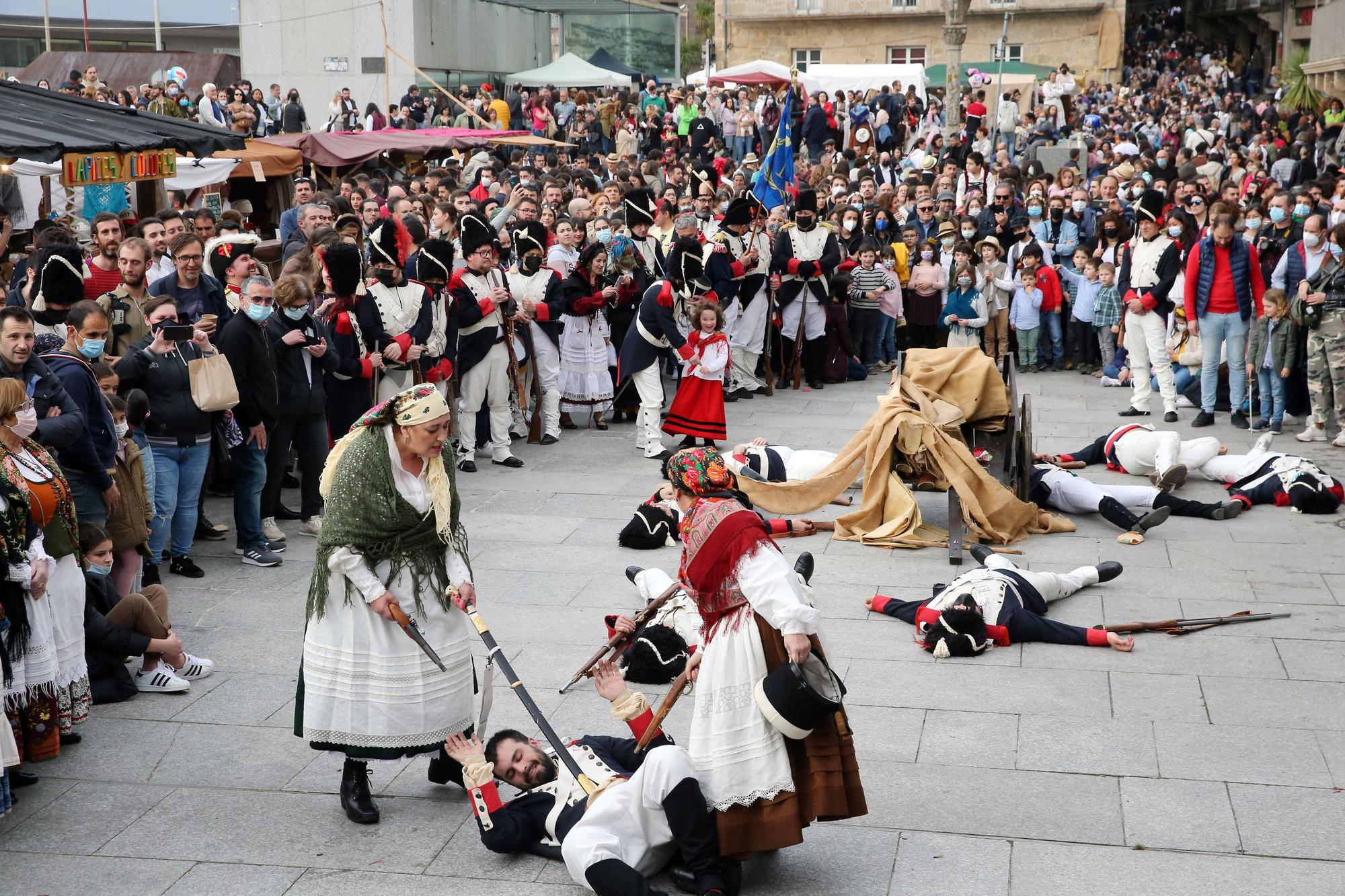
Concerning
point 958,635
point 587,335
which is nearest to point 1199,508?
point 958,635

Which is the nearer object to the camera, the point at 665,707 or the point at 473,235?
the point at 665,707

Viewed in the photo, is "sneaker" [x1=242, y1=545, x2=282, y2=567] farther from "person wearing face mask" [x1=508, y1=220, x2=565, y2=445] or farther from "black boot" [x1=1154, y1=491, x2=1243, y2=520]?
"black boot" [x1=1154, y1=491, x2=1243, y2=520]

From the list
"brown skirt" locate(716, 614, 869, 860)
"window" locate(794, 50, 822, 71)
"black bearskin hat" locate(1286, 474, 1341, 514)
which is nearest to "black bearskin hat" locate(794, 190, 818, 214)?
"black bearskin hat" locate(1286, 474, 1341, 514)

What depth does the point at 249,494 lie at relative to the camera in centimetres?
839

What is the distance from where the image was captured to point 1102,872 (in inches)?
187

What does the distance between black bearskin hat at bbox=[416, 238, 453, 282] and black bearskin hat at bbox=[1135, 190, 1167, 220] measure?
660 cm

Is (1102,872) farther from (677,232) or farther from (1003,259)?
(1003,259)

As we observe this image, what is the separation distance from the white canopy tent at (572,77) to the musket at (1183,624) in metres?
26.6

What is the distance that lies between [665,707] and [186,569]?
4374 millimetres

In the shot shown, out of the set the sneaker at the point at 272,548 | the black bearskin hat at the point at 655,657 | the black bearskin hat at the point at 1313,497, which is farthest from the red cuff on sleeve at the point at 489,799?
the black bearskin hat at the point at 1313,497

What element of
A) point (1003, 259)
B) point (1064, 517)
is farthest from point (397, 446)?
point (1003, 259)

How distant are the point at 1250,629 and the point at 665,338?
17.5 ft

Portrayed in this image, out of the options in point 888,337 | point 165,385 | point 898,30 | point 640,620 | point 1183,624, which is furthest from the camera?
point 898,30

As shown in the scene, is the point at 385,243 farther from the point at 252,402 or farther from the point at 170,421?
the point at 170,421
